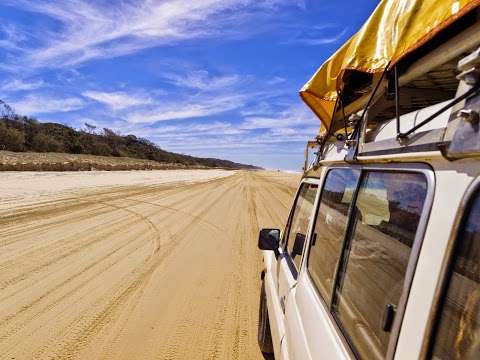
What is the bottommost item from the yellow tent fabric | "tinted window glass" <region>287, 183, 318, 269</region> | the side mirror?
the side mirror

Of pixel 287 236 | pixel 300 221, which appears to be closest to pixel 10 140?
pixel 287 236

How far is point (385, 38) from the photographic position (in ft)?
6.42

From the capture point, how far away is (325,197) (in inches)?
99.2

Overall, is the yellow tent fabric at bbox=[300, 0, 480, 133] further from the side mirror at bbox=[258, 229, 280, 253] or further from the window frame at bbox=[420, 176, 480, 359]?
the side mirror at bbox=[258, 229, 280, 253]

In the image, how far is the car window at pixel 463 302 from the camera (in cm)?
105

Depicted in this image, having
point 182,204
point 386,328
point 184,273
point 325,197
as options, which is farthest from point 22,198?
point 386,328

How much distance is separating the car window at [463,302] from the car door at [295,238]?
158cm

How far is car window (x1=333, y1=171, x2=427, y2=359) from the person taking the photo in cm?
139

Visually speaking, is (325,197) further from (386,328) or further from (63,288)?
(63,288)

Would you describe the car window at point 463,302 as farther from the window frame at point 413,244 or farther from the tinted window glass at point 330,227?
the tinted window glass at point 330,227

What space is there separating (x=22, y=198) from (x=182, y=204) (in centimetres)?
583

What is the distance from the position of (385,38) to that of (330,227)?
3.54 feet

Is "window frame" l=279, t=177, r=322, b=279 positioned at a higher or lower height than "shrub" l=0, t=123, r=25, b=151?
higher

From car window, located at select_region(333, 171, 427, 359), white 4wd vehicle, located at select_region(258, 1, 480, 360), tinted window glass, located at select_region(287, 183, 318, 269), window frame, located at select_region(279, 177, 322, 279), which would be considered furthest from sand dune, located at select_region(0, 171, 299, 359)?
car window, located at select_region(333, 171, 427, 359)
